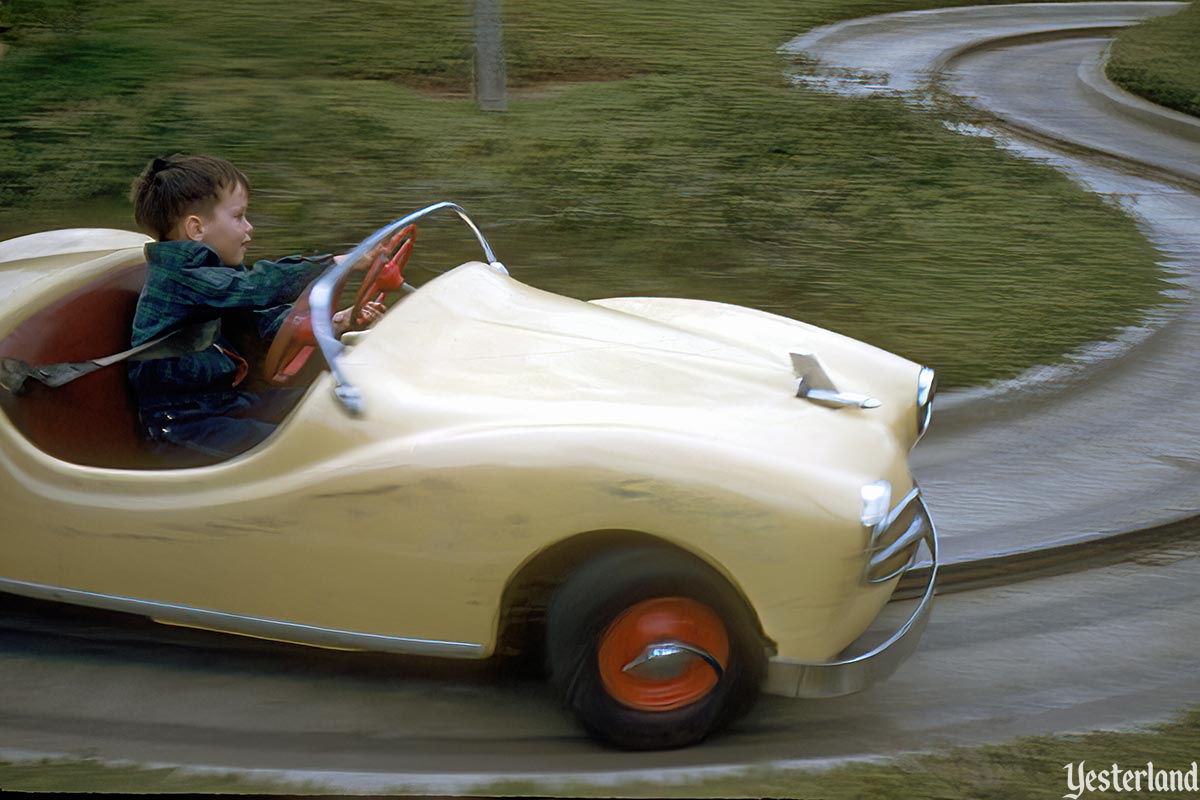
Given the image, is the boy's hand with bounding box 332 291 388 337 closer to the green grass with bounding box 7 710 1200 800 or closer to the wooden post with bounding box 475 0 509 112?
the green grass with bounding box 7 710 1200 800

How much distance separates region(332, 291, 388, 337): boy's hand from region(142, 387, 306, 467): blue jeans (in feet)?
0.89

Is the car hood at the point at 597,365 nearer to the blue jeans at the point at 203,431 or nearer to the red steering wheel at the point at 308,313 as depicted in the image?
the red steering wheel at the point at 308,313

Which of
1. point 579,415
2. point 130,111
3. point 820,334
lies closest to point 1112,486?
point 820,334

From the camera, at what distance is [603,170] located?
281 inches

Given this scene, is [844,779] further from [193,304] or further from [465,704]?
[193,304]

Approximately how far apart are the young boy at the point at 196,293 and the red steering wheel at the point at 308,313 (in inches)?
4.3

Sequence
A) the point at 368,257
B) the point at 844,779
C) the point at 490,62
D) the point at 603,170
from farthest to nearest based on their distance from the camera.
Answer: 1. the point at 490,62
2. the point at 603,170
3. the point at 368,257
4. the point at 844,779

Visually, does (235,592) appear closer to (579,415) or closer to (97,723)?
(97,723)

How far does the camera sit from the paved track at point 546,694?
111 inches

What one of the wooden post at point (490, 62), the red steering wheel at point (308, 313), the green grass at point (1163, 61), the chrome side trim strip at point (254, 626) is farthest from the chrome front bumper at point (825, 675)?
the green grass at point (1163, 61)

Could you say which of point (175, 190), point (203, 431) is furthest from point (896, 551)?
point (175, 190)

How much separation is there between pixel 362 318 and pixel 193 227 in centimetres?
51

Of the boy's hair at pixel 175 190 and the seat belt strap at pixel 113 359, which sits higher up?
the boy's hair at pixel 175 190

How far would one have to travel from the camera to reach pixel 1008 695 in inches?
123
